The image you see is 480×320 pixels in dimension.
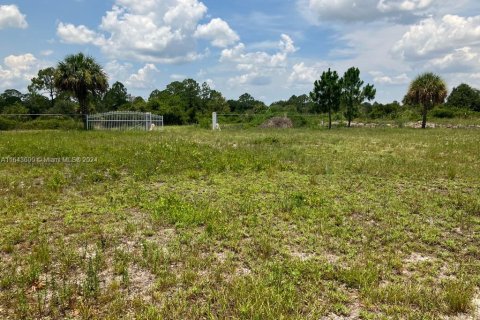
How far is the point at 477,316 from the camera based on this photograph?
309 centimetres

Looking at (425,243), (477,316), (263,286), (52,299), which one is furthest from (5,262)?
(425,243)

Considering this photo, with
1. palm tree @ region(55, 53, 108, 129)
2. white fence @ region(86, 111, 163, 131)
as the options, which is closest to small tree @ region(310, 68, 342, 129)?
white fence @ region(86, 111, 163, 131)

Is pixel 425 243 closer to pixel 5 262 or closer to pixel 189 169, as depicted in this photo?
pixel 5 262

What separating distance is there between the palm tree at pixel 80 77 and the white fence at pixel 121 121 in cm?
90

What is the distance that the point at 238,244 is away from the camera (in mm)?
4590

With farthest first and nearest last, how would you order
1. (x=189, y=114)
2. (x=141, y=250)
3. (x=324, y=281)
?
(x=189, y=114)
(x=141, y=250)
(x=324, y=281)

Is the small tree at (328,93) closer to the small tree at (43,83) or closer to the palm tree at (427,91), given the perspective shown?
the palm tree at (427,91)

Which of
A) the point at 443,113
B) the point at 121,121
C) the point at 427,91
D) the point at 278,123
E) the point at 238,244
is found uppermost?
the point at 427,91

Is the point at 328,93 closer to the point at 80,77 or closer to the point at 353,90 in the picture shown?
the point at 353,90

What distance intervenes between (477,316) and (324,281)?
4.30 ft

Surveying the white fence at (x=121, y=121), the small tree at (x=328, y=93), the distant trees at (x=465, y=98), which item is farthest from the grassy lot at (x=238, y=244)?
the distant trees at (x=465, y=98)

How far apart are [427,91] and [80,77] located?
28.1 meters

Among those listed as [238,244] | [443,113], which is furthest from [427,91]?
[238,244]

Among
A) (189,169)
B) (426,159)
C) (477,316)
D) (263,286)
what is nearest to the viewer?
(477,316)
